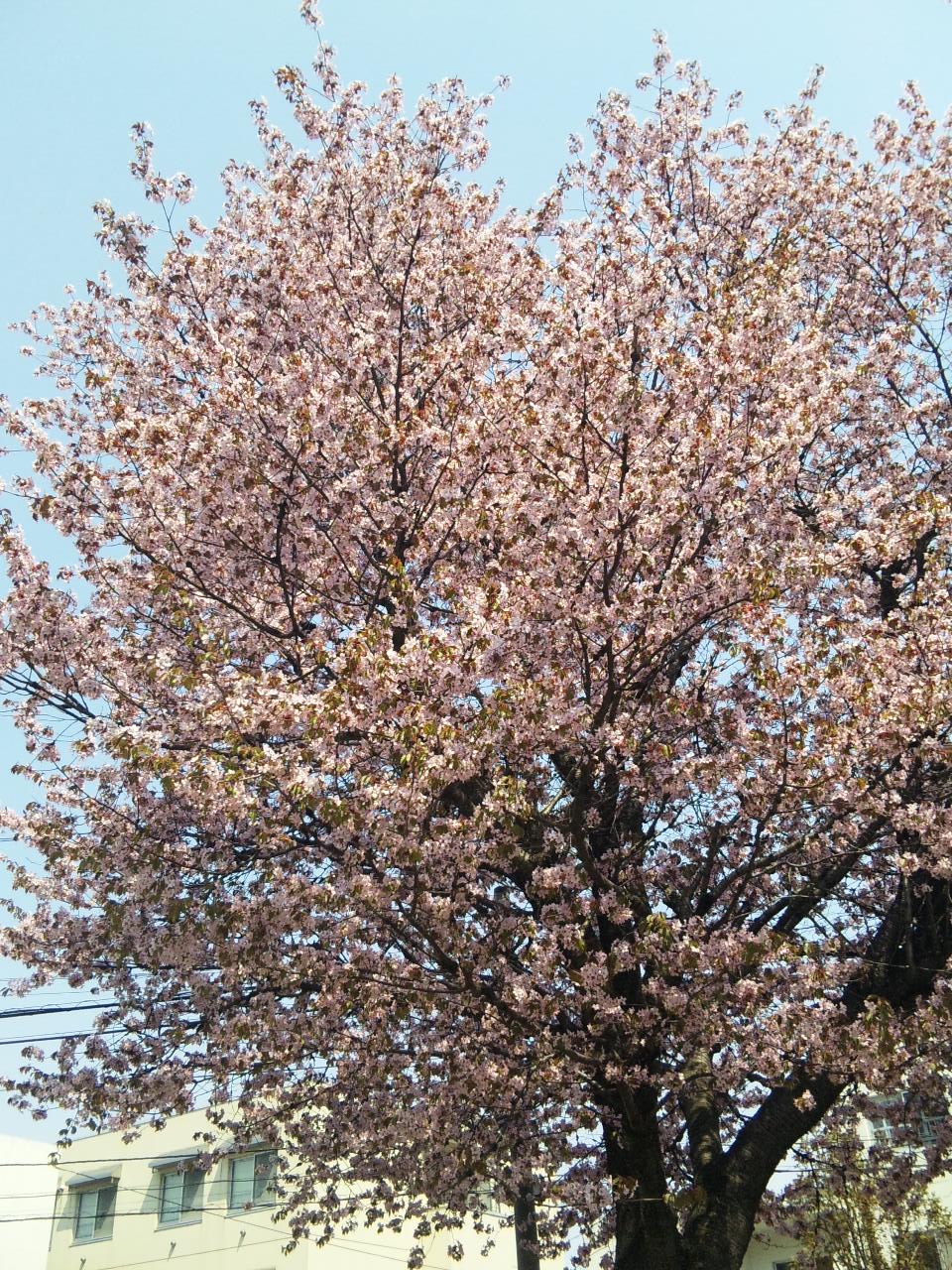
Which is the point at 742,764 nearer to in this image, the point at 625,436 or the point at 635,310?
the point at 625,436

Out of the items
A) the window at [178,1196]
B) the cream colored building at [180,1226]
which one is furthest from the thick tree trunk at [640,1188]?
the window at [178,1196]

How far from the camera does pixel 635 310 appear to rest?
10.7 m

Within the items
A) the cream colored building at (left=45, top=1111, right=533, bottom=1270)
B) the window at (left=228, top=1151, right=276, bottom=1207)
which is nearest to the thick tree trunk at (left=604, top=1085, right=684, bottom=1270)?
the cream colored building at (left=45, top=1111, right=533, bottom=1270)

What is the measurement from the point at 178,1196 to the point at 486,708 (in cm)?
3189

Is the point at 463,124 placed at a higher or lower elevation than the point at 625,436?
higher

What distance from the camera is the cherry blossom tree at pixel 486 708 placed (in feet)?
28.3

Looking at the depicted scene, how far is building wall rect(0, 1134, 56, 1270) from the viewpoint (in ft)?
117

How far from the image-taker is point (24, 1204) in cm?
3606

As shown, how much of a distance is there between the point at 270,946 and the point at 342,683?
120 inches

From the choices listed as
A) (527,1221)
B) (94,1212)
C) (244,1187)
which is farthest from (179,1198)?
(527,1221)

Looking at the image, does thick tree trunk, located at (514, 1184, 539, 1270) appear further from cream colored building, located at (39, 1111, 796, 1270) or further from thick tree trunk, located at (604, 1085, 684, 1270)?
cream colored building, located at (39, 1111, 796, 1270)

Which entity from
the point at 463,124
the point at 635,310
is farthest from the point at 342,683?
the point at 463,124

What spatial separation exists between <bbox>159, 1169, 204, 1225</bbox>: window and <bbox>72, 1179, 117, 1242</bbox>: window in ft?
7.59

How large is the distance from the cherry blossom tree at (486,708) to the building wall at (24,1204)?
1155 inches
